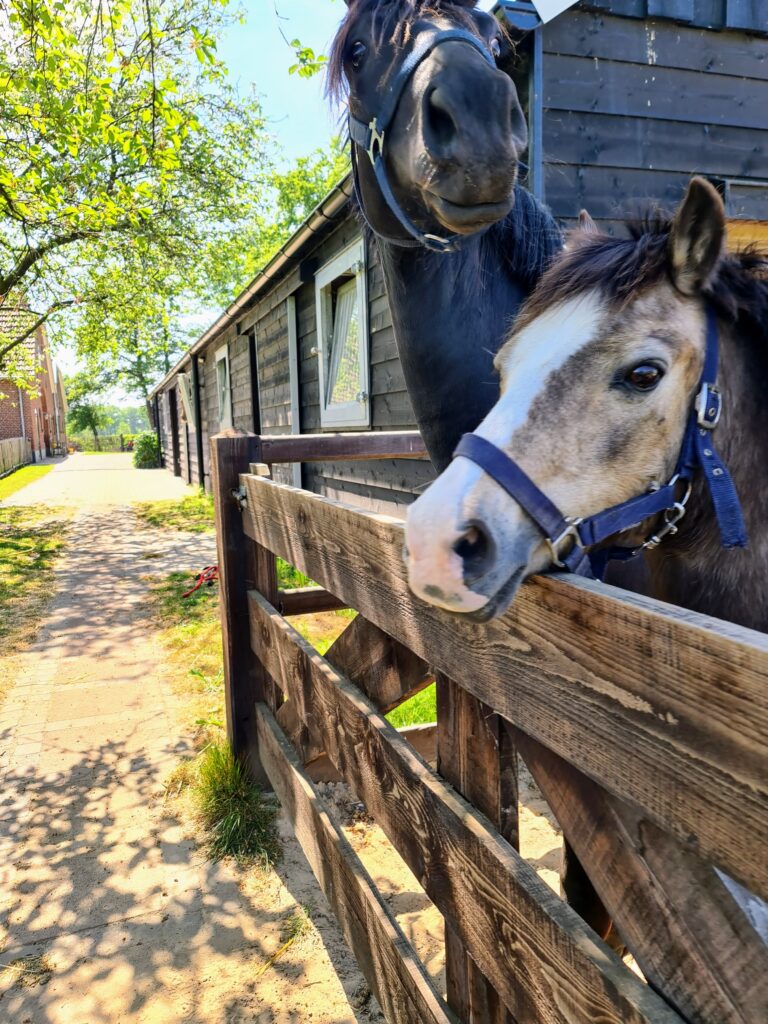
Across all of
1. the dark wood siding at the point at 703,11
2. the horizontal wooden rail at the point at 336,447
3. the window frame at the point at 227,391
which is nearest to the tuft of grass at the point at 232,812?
the horizontal wooden rail at the point at 336,447

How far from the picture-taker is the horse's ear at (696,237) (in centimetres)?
107

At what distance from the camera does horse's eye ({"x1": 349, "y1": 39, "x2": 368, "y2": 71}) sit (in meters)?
1.82

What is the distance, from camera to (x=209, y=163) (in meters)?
10.5

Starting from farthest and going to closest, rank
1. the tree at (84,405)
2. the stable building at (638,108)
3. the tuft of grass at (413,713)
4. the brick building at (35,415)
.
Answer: the tree at (84,405) < the brick building at (35,415) < the stable building at (638,108) < the tuft of grass at (413,713)

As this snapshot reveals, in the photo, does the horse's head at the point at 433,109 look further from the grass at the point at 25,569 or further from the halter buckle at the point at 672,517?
the grass at the point at 25,569

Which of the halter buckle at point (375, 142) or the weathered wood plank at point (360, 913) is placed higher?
the halter buckle at point (375, 142)

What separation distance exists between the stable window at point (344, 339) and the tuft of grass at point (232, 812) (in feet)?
11.1

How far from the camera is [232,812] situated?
2641mm

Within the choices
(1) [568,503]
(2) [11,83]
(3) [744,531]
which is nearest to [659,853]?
(1) [568,503]

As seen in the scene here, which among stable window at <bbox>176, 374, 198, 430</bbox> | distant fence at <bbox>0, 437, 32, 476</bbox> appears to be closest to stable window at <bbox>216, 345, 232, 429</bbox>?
stable window at <bbox>176, 374, 198, 430</bbox>

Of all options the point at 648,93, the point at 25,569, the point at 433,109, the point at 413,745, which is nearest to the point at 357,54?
the point at 433,109

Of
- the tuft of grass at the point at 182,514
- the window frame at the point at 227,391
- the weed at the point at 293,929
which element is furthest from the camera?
the window frame at the point at 227,391

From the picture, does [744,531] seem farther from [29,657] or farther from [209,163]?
[209,163]

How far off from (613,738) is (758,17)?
4.81m
